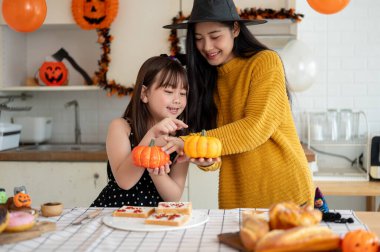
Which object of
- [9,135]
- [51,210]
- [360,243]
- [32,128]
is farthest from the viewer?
[32,128]

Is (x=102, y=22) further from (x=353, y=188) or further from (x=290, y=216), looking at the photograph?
(x=290, y=216)

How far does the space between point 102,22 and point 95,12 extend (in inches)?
3.2

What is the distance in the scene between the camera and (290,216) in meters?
1.26

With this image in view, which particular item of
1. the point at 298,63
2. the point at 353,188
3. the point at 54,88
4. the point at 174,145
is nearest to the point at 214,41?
the point at 174,145

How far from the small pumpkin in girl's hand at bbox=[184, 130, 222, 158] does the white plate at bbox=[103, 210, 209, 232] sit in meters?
0.18

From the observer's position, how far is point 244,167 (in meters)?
2.08

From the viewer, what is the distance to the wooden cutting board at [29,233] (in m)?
1.33

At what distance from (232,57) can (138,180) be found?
25.1 inches

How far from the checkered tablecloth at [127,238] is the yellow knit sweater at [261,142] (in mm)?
482

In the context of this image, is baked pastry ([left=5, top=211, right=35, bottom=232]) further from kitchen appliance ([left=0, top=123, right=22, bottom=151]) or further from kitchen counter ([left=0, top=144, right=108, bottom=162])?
kitchen appliance ([left=0, top=123, right=22, bottom=151])

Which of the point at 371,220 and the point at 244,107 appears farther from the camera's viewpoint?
the point at 244,107

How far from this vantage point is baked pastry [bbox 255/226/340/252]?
117 cm

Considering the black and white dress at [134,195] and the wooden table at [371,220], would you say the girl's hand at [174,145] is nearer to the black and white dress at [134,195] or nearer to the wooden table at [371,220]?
the black and white dress at [134,195]

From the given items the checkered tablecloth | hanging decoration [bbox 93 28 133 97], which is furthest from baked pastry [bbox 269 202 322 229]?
hanging decoration [bbox 93 28 133 97]
